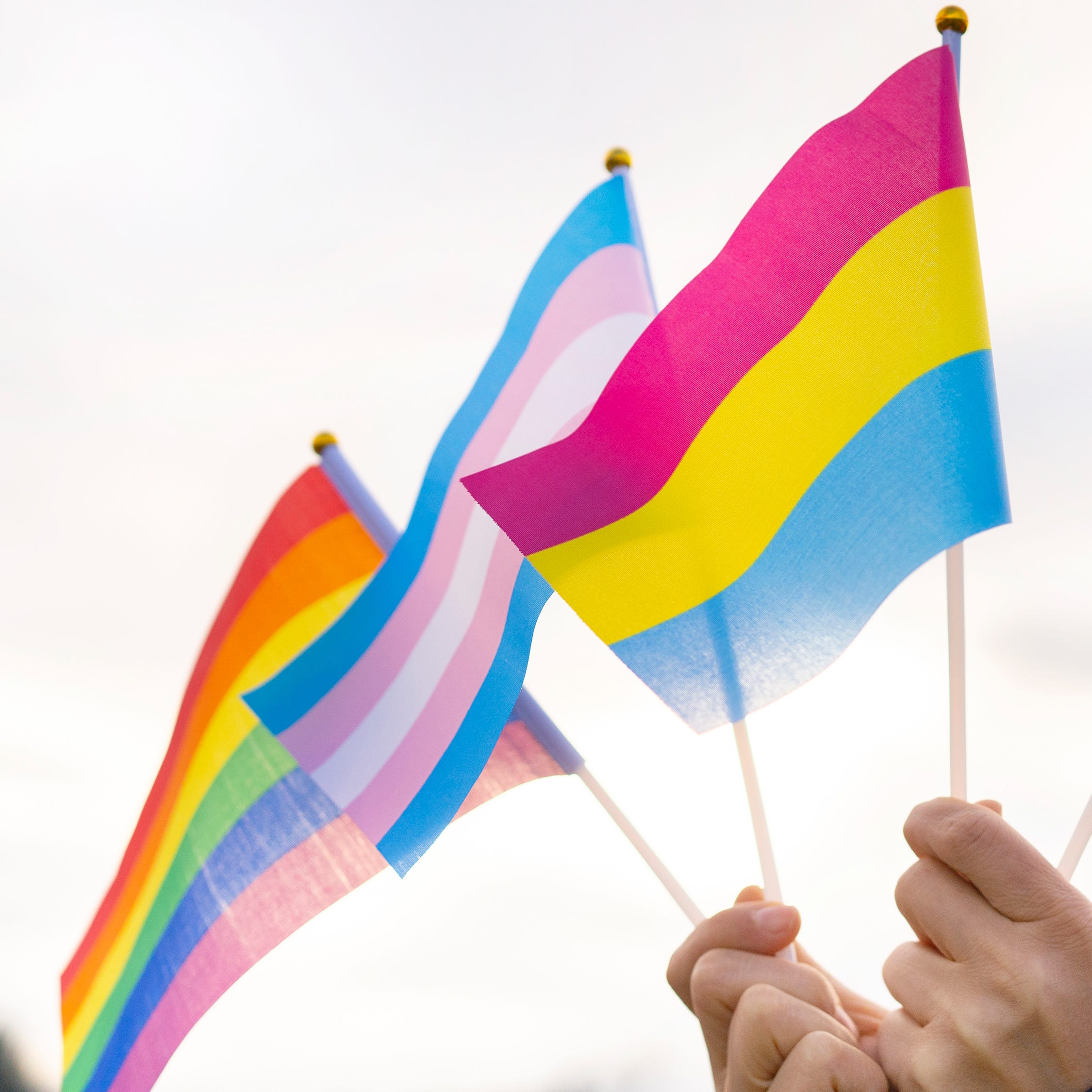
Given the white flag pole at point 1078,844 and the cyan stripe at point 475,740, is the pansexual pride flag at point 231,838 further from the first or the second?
the white flag pole at point 1078,844

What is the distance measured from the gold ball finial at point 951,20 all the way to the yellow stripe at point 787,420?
35 cm

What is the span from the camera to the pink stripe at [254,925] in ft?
8.48

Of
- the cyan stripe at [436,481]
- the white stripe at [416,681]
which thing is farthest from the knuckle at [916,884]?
the cyan stripe at [436,481]

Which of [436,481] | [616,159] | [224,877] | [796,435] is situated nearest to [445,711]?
[436,481]

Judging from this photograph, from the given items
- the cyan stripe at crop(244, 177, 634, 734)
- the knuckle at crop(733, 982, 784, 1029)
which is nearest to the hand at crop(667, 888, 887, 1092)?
the knuckle at crop(733, 982, 784, 1029)

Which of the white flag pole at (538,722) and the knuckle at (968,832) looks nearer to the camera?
the knuckle at (968,832)

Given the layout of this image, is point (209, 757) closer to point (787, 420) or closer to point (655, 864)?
point (655, 864)

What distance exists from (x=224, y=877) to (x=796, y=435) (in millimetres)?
2010

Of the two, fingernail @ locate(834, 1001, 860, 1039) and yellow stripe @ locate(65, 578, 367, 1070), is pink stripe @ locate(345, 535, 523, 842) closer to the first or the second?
yellow stripe @ locate(65, 578, 367, 1070)

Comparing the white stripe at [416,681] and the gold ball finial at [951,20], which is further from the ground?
the gold ball finial at [951,20]

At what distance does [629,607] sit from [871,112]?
1.10m

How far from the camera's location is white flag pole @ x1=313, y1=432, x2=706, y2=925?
1990mm

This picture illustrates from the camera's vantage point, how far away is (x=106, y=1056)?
2809 millimetres

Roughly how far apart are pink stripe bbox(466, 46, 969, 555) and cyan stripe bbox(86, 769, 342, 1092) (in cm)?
131
